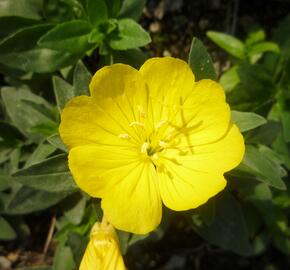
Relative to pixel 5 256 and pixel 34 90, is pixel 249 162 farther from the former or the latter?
pixel 5 256

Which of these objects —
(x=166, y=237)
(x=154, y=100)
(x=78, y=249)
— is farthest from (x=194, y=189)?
(x=166, y=237)

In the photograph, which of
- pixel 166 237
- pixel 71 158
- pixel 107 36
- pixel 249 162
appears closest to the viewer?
pixel 71 158

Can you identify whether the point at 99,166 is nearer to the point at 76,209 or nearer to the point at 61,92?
the point at 61,92

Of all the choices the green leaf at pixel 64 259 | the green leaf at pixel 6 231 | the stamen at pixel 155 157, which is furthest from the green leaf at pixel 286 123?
the green leaf at pixel 6 231

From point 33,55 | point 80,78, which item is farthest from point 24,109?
point 80,78

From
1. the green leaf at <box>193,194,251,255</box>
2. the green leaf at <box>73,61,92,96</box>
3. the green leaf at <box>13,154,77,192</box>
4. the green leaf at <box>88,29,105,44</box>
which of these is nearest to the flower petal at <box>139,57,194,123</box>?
the green leaf at <box>73,61,92,96</box>

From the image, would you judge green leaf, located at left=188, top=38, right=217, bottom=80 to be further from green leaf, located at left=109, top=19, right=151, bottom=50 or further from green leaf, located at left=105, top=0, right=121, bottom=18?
green leaf, located at left=105, top=0, right=121, bottom=18
